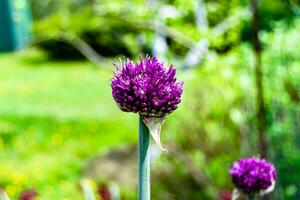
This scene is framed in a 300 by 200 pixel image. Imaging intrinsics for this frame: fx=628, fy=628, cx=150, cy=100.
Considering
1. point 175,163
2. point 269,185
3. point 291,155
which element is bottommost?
point 269,185

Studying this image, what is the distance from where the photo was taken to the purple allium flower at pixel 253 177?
1197 mm

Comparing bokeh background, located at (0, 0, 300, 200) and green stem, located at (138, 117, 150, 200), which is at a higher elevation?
bokeh background, located at (0, 0, 300, 200)

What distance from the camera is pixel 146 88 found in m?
0.94

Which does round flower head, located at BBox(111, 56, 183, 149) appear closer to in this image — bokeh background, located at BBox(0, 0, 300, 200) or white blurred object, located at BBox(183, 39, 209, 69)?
bokeh background, located at BBox(0, 0, 300, 200)

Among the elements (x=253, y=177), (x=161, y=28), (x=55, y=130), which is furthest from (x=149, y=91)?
(x=55, y=130)

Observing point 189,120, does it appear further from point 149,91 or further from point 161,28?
point 149,91

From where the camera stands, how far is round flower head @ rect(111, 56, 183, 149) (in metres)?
0.94

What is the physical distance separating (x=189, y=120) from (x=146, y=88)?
366 centimetres

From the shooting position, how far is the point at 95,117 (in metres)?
8.03

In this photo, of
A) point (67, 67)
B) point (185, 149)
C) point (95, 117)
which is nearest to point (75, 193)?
point (185, 149)

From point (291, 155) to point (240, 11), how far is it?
200 cm

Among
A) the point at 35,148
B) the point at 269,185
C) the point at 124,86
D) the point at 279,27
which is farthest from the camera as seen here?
the point at 35,148

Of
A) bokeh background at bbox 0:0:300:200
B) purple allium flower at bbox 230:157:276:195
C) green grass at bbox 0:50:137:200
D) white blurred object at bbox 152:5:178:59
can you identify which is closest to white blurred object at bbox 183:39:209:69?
bokeh background at bbox 0:0:300:200

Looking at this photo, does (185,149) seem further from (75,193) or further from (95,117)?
(95,117)
